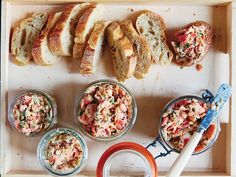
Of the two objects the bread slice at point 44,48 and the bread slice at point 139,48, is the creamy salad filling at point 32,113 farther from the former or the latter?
the bread slice at point 139,48

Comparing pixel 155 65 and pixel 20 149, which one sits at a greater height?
pixel 155 65

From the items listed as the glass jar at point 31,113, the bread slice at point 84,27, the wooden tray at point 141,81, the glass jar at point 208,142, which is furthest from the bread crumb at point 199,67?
the glass jar at point 31,113

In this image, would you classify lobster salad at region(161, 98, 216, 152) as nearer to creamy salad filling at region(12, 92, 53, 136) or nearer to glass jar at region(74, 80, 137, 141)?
glass jar at region(74, 80, 137, 141)

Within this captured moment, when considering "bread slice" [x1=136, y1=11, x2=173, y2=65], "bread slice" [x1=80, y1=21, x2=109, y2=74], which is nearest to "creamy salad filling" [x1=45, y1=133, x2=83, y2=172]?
"bread slice" [x1=80, y1=21, x2=109, y2=74]

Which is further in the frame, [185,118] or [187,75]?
[187,75]

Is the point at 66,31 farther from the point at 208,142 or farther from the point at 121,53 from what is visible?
the point at 208,142

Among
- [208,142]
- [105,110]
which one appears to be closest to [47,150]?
[105,110]
